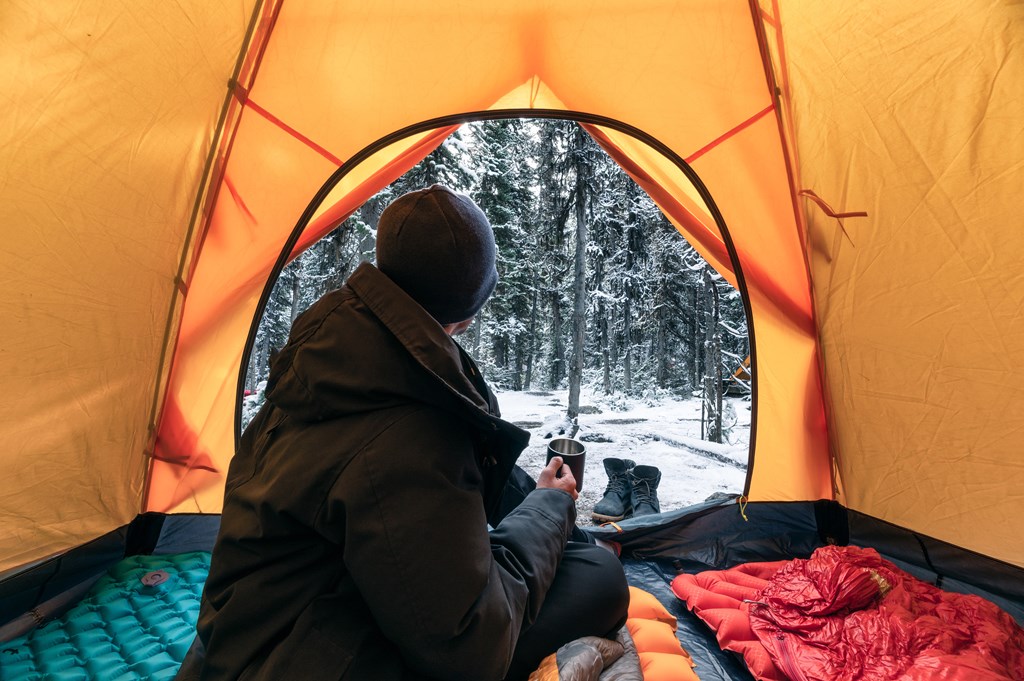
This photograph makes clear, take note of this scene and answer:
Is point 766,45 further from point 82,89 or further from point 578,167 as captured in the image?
point 578,167

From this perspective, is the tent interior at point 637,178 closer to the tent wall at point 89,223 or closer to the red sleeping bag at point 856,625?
the tent wall at point 89,223

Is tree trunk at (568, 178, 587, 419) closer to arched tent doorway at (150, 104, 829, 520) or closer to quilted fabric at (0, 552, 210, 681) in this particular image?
arched tent doorway at (150, 104, 829, 520)

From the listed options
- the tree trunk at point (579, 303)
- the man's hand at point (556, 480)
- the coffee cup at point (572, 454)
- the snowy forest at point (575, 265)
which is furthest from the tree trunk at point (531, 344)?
the man's hand at point (556, 480)

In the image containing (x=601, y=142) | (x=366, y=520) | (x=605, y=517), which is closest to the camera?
(x=366, y=520)

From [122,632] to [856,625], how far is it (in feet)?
7.28

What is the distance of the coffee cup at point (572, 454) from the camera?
155cm

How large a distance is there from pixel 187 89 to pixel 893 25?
2.17 meters

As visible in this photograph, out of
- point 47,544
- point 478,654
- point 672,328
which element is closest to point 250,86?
point 47,544

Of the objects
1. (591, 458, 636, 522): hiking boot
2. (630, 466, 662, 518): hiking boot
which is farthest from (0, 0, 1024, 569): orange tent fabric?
(591, 458, 636, 522): hiking boot

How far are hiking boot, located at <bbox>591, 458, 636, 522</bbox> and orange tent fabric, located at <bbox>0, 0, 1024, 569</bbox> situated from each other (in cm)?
68

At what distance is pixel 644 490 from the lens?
258cm

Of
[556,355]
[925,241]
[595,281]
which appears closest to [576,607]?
[925,241]

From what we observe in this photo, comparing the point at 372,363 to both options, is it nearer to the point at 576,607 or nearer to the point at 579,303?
the point at 576,607

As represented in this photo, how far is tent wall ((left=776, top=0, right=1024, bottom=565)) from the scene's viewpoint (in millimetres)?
1348
